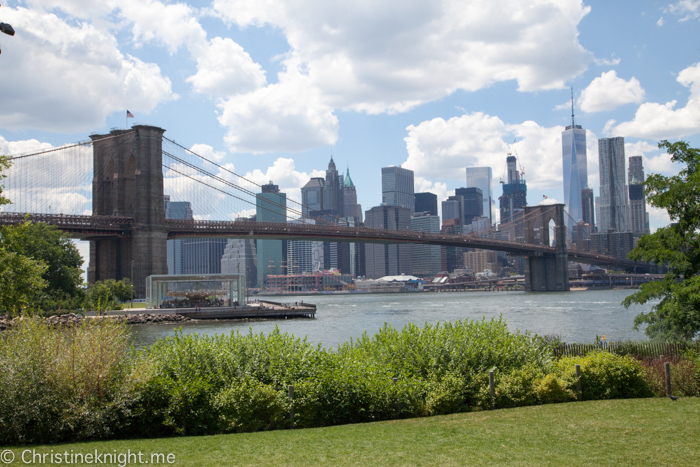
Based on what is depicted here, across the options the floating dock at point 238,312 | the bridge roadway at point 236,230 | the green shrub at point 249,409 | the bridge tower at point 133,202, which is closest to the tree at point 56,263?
the bridge roadway at point 236,230

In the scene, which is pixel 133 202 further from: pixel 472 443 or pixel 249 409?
pixel 472 443

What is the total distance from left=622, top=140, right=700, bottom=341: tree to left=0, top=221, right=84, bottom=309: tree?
46.1m

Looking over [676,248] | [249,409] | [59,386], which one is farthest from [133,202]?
[249,409]

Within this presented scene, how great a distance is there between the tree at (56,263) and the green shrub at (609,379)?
47018mm

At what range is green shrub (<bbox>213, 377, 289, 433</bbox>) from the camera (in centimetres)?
1121

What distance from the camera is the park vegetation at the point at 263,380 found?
34.2 ft

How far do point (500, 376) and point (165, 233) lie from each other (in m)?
61.6

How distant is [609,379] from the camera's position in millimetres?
13945

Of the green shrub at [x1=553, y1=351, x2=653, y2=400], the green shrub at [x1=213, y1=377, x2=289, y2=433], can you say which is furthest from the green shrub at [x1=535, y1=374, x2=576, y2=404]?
the green shrub at [x1=213, y1=377, x2=289, y2=433]

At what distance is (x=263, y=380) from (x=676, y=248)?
56.9ft

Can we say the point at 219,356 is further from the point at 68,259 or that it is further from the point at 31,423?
the point at 68,259

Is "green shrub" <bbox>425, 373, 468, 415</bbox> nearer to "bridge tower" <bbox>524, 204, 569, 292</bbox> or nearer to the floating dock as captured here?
the floating dock

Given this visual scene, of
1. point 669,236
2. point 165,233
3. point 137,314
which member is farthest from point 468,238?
point 669,236

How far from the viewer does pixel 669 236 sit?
22.2m
